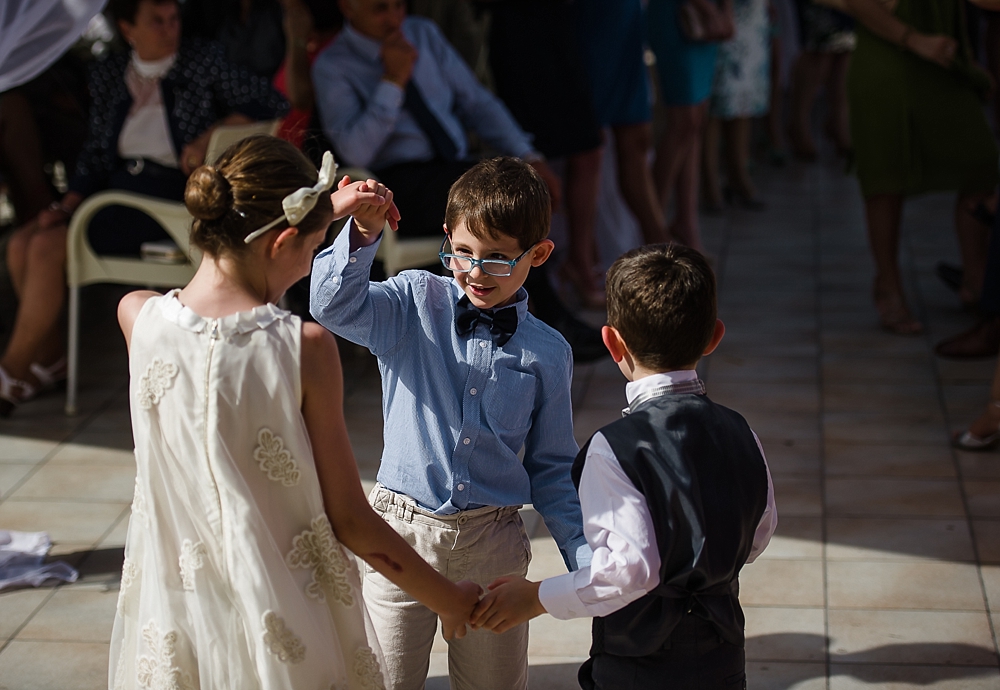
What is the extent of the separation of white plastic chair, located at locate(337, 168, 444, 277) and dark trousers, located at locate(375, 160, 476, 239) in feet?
0.18

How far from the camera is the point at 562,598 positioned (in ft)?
5.21

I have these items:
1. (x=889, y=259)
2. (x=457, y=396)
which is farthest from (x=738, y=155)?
(x=457, y=396)

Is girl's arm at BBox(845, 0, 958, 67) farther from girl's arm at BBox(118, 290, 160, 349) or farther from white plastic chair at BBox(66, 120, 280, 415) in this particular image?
girl's arm at BBox(118, 290, 160, 349)

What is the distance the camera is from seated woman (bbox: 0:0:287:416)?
165 inches

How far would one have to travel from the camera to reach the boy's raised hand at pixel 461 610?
1674 mm

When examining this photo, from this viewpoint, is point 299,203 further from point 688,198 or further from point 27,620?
point 688,198

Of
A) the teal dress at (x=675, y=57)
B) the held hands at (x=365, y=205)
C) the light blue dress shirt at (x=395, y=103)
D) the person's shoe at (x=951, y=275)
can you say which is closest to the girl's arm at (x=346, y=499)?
the held hands at (x=365, y=205)

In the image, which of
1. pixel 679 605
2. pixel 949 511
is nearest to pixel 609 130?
pixel 949 511

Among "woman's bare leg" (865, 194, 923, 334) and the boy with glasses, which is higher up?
the boy with glasses

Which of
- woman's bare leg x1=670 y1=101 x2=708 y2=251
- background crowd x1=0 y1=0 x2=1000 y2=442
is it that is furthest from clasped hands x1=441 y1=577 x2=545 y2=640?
woman's bare leg x1=670 y1=101 x2=708 y2=251

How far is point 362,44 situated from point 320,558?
9.86 feet

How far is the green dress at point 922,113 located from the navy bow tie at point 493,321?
326 cm

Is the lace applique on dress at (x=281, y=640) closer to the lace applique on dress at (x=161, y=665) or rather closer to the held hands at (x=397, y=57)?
the lace applique on dress at (x=161, y=665)

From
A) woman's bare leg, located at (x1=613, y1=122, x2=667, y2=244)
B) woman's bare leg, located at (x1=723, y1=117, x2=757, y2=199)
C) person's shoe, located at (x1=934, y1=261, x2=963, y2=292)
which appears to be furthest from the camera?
woman's bare leg, located at (x1=723, y1=117, x2=757, y2=199)
